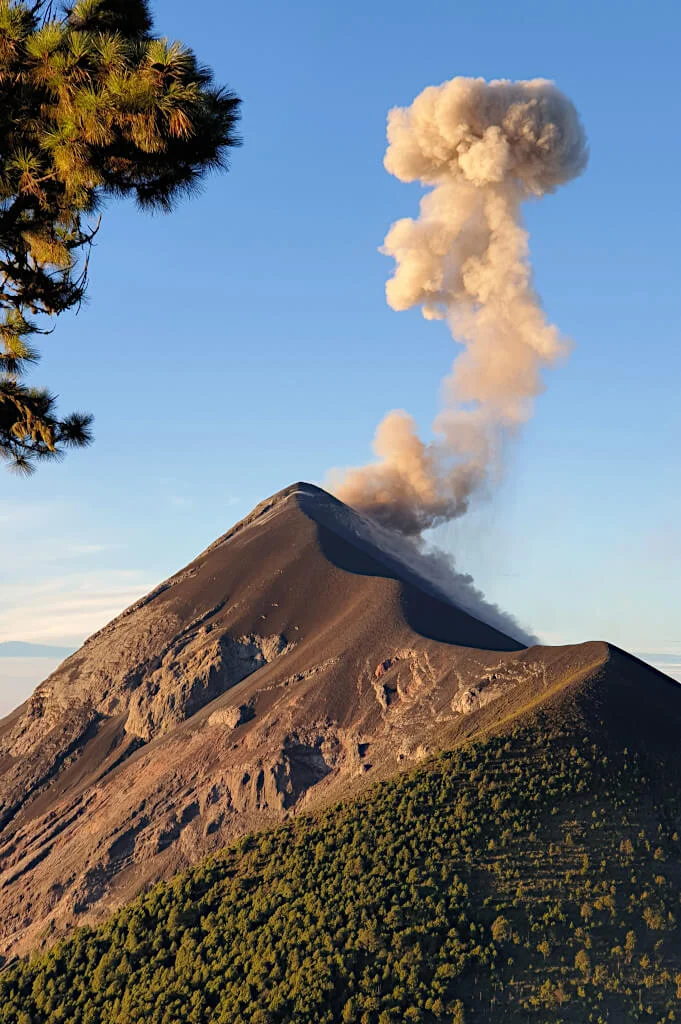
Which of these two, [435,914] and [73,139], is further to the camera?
[435,914]

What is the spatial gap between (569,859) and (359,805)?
22.5 meters

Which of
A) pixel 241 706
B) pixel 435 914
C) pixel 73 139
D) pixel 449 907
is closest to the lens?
pixel 73 139

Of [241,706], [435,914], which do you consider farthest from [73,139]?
[241,706]

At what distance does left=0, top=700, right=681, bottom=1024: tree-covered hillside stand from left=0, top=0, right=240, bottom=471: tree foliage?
59.6m

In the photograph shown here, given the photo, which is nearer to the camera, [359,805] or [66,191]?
[66,191]

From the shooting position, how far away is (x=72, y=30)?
2388 centimetres

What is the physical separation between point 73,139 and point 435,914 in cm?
6812

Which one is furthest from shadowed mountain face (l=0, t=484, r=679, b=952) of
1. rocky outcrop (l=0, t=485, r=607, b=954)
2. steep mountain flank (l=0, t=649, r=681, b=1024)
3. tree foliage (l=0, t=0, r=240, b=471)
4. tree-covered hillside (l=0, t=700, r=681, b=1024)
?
tree foliage (l=0, t=0, r=240, b=471)

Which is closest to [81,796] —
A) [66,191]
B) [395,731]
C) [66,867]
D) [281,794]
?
[66,867]

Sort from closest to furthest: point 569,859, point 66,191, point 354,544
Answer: point 66,191 < point 569,859 < point 354,544

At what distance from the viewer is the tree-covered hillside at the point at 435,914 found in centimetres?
7156

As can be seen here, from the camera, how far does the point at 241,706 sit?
127m

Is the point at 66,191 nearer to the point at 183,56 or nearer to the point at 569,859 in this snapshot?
the point at 183,56

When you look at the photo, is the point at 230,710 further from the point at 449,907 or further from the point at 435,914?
the point at 435,914
